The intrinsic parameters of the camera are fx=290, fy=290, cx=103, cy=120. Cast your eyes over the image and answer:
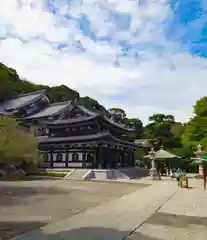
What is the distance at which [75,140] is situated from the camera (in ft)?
121

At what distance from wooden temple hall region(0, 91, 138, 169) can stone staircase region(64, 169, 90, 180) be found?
195 centimetres

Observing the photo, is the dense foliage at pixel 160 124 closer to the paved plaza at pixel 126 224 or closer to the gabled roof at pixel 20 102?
the gabled roof at pixel 20 102

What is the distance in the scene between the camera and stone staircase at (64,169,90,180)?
3247cm

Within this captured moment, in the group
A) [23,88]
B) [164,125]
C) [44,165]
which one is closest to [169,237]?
[44,165]

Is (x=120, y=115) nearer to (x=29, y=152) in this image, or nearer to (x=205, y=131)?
(x=205, y=131)

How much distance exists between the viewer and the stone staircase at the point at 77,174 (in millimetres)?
32469

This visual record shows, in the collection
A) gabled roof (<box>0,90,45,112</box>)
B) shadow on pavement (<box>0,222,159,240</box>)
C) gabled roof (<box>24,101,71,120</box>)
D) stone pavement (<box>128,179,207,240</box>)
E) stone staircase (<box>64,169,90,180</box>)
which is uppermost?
gabled roof (<box>0,90,45,112</box>)

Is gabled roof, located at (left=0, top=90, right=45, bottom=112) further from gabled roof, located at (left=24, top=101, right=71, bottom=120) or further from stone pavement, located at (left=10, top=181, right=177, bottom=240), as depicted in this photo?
stone pavement, located at (left=10, top=181, right=177, bottom=240)

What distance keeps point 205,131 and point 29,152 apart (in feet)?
70.1

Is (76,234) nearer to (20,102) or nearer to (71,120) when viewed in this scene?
(71,120)

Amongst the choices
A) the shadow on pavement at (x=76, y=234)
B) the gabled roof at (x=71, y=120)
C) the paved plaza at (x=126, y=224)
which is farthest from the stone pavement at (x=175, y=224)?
the gabled roof at (x=71, y=120)

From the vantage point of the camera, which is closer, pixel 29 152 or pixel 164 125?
pixel 29 152

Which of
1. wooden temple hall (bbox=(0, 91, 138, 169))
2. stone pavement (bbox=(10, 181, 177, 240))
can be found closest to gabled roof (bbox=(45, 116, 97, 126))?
wooden temple hall (bbox=(0, 91, 138, 169))

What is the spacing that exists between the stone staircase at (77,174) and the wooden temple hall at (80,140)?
1955 millimetres
